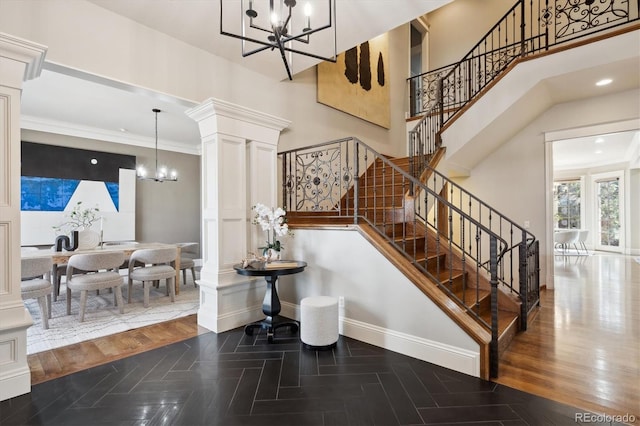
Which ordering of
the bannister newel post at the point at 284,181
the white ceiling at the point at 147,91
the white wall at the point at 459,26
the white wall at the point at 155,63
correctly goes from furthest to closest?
the white wall at the point at 459,26, the bannister newel post at the point at 284,181, the white ceiling at the point at 147,91, the white wall at the point at 155,63

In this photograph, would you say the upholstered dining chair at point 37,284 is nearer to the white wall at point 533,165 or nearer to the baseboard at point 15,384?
the baseboard at point 15,384

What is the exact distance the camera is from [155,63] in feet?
10.6

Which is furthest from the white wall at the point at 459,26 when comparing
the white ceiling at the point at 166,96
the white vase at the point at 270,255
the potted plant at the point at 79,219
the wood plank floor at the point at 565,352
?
the potted plant at the point at 79,219

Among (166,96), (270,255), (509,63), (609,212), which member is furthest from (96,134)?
(609,212)

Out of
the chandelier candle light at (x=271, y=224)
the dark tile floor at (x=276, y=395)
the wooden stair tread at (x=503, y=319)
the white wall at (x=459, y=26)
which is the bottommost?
the dark tile floor at (x=276, y=395)

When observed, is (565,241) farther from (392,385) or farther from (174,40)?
(174,40)

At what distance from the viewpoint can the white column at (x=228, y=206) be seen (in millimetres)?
3535

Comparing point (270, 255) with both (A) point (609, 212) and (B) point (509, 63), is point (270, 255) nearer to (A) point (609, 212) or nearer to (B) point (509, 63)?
(B) point (509, 63)

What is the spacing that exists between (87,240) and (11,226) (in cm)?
329

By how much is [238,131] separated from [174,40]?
1144 mm

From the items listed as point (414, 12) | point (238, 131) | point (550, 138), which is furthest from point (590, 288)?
point (238, 131)

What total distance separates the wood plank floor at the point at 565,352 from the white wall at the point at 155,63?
2.64 metres

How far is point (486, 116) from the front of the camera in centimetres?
479

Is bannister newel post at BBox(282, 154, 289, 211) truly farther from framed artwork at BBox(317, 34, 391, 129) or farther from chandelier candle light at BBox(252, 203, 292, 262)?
framed artwork at BBox(317, 34, 391, 129)
